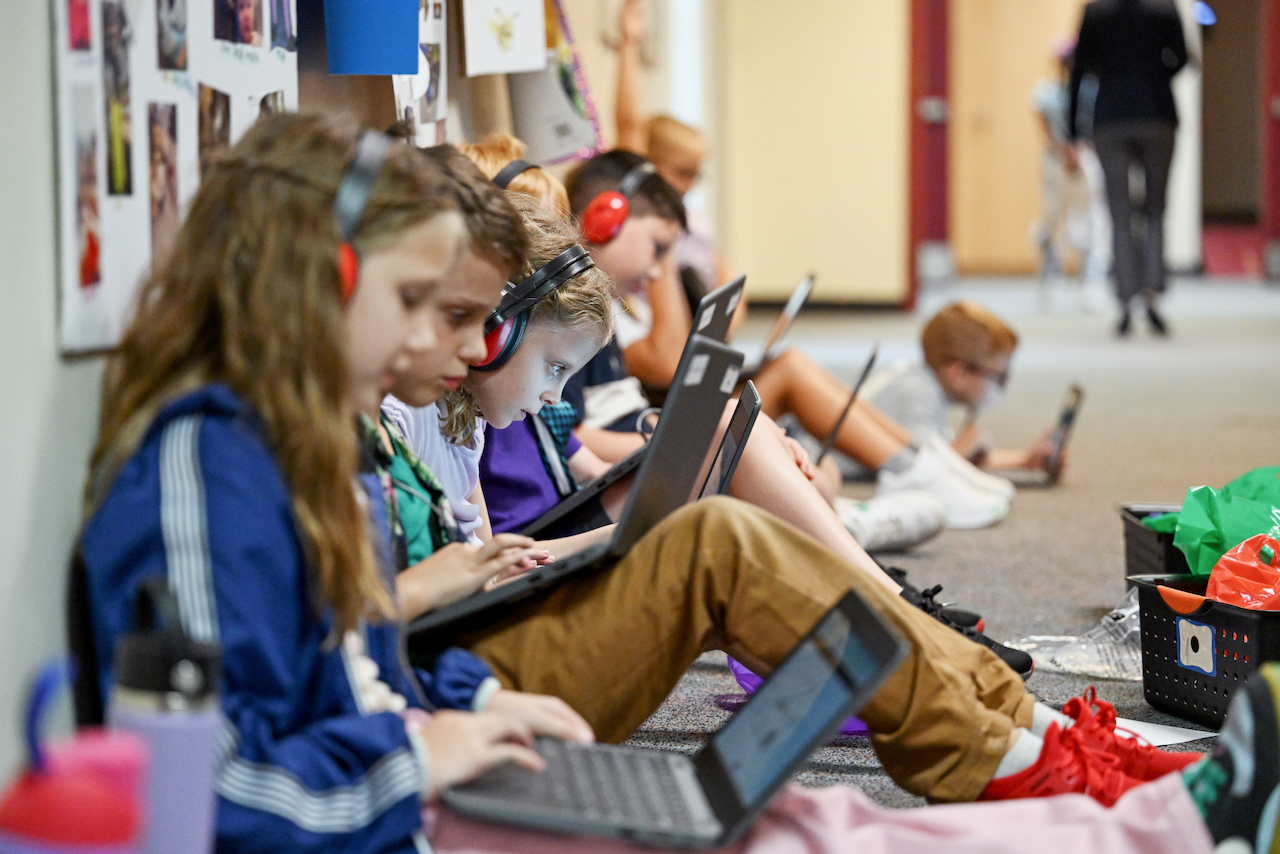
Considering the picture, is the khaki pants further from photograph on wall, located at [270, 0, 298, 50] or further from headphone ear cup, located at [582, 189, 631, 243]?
headphone ear cup, located at [582, 189, 631, 243]

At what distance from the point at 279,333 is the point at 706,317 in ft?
1.85

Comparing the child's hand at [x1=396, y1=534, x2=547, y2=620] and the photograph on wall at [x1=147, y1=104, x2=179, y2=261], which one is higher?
the photograph on wall at [x1=147, y1=104, x2=179, y2=261]

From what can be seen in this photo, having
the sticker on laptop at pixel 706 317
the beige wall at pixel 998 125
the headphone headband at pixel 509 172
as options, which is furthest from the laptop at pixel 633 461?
the beige wall at pixel 998 125

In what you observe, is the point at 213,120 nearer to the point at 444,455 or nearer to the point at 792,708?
the point at 444,455

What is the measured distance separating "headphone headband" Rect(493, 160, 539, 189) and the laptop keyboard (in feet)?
2.76

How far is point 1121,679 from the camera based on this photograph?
1.78 metres

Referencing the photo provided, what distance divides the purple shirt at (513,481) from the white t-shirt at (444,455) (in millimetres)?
131

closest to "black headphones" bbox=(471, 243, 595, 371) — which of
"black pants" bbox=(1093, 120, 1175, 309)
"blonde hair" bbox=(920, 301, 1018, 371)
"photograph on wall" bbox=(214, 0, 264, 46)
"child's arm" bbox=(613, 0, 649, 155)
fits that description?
"photograph on wall" bbox=(214, 0, 264, 46)

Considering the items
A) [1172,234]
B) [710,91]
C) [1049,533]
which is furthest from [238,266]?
[1172,234]

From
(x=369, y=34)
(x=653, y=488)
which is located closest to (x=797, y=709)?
(x=653, y=488)

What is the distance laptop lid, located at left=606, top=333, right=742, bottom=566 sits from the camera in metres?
1.14

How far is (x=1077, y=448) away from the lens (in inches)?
146

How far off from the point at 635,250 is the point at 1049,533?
1.05 meters


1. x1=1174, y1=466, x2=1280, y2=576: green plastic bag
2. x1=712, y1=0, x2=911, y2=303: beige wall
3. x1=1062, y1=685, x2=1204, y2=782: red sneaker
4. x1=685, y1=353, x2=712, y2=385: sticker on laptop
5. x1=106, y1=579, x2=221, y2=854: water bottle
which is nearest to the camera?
x1=106, y1=579, x2=221, y2=854: water bottle
